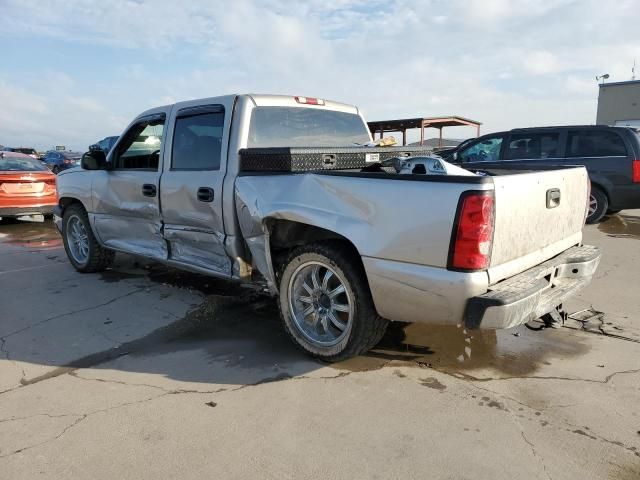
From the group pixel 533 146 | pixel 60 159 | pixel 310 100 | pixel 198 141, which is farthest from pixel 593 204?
pixel 60 159

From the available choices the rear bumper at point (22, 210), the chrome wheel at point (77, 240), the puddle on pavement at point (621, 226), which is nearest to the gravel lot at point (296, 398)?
the chrome wheel at point (77, 240)

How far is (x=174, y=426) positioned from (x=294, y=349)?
3.94 ft

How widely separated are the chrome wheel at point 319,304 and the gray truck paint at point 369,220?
0.97 ft

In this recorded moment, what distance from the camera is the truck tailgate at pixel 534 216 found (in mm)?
2865

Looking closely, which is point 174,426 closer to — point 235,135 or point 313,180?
point 313,180

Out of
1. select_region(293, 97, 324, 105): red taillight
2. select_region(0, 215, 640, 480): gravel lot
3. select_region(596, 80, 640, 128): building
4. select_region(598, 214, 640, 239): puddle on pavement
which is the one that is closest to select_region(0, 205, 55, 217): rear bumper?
select_region(0, 215, 640, 480): gravel lot

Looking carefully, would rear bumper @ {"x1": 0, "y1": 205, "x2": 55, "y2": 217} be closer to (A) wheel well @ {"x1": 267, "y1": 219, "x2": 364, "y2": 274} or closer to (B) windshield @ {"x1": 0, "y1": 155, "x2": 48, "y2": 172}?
(B) windshield @ {"x1": 0, "y1": 155, "x2": 48, "y2": 172}

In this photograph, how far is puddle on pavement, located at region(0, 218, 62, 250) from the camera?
855 cm

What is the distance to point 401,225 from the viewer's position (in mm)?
2959

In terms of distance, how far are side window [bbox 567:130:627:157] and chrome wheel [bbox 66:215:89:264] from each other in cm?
784

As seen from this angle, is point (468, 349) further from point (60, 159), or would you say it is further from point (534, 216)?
point (60, 159)

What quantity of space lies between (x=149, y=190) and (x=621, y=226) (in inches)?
320

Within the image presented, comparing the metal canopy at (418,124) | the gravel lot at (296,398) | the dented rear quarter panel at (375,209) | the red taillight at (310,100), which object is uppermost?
the metal canopy at (418,124)

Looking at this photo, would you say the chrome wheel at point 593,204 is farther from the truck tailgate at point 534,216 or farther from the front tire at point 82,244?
the front tire at point 82,244
